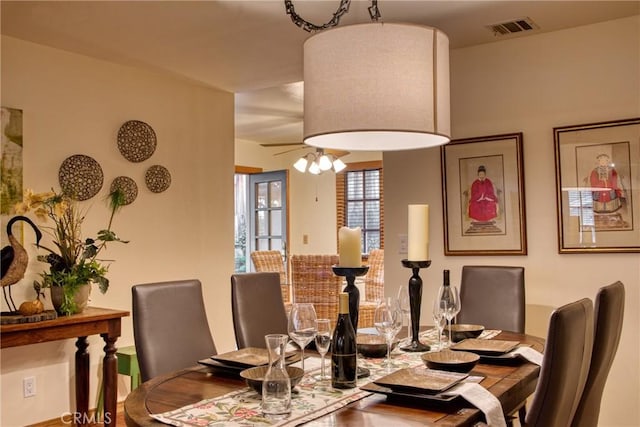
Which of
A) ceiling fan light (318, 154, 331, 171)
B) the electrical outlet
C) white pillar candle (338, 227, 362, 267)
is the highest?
ceiling fan light (318, 154, 331, 171)

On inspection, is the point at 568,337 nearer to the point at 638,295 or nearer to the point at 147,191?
the point at 638,295

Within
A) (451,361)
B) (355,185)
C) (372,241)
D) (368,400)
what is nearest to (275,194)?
(355,185)

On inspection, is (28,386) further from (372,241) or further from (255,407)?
(372,241)

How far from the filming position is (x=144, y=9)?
3.02m

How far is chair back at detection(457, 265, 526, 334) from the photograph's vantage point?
9.57ft

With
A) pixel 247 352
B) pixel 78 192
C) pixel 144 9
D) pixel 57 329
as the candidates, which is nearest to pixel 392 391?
pixel 247 352

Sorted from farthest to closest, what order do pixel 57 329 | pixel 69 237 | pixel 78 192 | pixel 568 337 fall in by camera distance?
pixel 78 192
pixel 69 237
pixel 57 329
pixel 568 337

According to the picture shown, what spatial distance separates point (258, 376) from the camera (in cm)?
172

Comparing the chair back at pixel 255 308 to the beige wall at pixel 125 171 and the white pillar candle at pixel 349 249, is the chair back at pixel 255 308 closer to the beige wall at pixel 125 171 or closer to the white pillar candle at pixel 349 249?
the white pillar candle at pixel 349 249

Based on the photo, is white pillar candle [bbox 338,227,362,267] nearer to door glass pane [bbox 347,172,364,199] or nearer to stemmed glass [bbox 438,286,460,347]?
stemmed glass [bbox 438,286,460,347]

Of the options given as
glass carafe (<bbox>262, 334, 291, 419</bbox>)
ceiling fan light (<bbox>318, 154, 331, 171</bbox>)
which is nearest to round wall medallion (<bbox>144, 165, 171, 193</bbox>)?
ceiling fan light (<bbox>318, 154, 331, 171</bbox>)

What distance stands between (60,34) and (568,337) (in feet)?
10.6

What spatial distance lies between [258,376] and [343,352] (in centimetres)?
27

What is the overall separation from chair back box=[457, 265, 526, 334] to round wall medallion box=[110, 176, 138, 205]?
7.69ft
